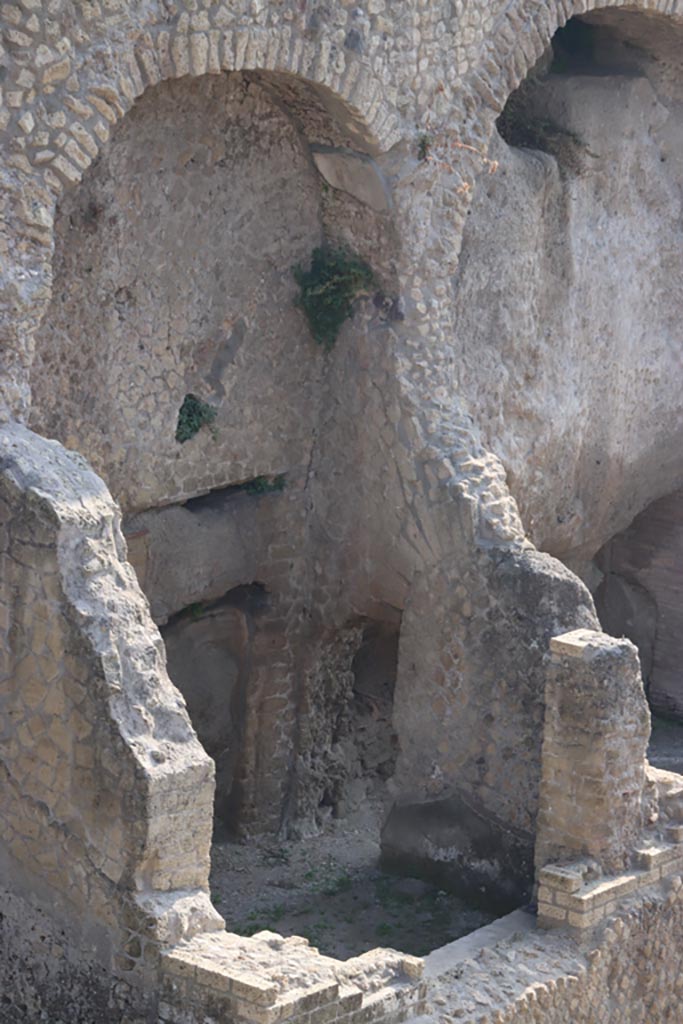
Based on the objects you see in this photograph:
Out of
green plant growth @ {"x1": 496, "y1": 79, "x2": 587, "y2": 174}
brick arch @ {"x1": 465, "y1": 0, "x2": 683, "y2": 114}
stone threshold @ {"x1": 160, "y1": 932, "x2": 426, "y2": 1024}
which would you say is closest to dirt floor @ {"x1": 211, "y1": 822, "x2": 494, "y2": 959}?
stone threshold @ {"x1": 160, "y1": 932, "x2": 426, "y2": 1024}

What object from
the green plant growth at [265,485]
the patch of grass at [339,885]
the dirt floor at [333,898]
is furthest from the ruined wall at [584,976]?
the green plant growth at [265,485]

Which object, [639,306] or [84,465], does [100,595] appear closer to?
[84,465]

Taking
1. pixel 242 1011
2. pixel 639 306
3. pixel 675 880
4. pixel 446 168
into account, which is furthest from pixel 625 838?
pixel 639 306

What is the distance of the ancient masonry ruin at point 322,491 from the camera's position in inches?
369

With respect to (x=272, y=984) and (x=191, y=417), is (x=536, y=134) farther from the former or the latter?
(x=272, y=984)

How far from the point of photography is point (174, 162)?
11312 mm

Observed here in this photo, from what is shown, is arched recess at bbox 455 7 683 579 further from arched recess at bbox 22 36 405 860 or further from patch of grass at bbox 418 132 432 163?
arched recess at bbox 22 36 405 860

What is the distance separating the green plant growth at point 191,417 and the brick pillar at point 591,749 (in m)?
2.47

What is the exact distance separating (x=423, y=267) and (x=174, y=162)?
1.62m

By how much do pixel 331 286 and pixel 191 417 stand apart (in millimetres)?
1186

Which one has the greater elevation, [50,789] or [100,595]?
[100,595]

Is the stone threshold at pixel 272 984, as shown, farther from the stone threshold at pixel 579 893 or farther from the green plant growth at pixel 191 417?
the green plant growth at pixel 191 417

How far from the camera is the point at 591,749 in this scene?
10727mm

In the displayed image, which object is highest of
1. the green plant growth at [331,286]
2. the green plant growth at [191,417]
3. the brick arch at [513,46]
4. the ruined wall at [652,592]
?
the brick arch at [513,46]
